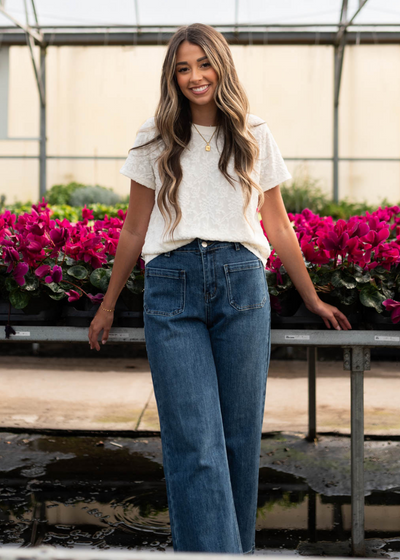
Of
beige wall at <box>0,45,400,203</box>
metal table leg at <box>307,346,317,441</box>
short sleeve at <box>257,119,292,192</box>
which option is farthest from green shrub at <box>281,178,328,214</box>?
short sleeve at <box>257,119,292,192</box>

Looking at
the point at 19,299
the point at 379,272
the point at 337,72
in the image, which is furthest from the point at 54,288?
the point at 337,72

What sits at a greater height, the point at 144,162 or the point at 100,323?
the point at 144,162

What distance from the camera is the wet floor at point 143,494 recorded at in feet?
7.40

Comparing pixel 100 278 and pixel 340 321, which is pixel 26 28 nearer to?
pixel 100 278

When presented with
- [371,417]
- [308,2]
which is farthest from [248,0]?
[371,417]

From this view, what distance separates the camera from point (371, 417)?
3.89m

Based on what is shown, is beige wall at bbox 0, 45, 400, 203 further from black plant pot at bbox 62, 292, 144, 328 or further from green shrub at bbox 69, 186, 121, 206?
black plant pot at bbox 62, 292, 144, 328

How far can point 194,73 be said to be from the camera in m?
1.54

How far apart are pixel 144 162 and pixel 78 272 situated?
2.16ft

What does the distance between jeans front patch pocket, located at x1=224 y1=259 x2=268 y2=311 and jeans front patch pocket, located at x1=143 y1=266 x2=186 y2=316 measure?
0.12m

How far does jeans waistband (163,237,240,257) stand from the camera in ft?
5.03

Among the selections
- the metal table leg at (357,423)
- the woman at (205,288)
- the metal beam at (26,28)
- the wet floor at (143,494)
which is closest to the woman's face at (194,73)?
the woman at (205,288)

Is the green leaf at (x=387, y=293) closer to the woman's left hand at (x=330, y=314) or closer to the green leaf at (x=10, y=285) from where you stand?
the woman's left hand at (x=330, y=314)

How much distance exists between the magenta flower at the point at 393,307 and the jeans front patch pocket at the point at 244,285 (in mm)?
629
